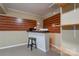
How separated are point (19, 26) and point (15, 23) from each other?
1.20ft

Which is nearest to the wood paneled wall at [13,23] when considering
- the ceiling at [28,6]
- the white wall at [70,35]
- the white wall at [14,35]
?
the white wall at [14,35]

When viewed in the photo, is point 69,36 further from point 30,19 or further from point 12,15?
point 30,19

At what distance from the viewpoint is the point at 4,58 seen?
1.88 ft

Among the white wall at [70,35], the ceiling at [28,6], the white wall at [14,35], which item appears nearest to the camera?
the white wall at [70,35]

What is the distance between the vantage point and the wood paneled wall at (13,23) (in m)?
4.60

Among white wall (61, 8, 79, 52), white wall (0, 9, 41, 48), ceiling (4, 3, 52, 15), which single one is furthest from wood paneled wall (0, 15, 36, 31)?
white wall (61, 8, 79, 52)

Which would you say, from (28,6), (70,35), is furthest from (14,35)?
(70,35)

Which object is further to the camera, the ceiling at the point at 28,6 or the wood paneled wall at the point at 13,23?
the wood paneled wall at the point at 13,23

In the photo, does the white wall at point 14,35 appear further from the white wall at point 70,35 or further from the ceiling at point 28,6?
the white wall at point 70,35

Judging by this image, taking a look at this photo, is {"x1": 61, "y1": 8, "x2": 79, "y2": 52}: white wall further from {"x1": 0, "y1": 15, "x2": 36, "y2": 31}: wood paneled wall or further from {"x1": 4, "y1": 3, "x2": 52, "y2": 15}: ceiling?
{"x1": 0, "y1": 15, "x2": 36, "y2": 31}: wood paneled wall

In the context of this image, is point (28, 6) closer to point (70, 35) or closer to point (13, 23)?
point (13, 23)

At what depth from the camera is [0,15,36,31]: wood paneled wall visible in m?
A: 4.60

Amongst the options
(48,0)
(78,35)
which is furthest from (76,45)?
(48,0)

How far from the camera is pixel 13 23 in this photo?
5.11m
